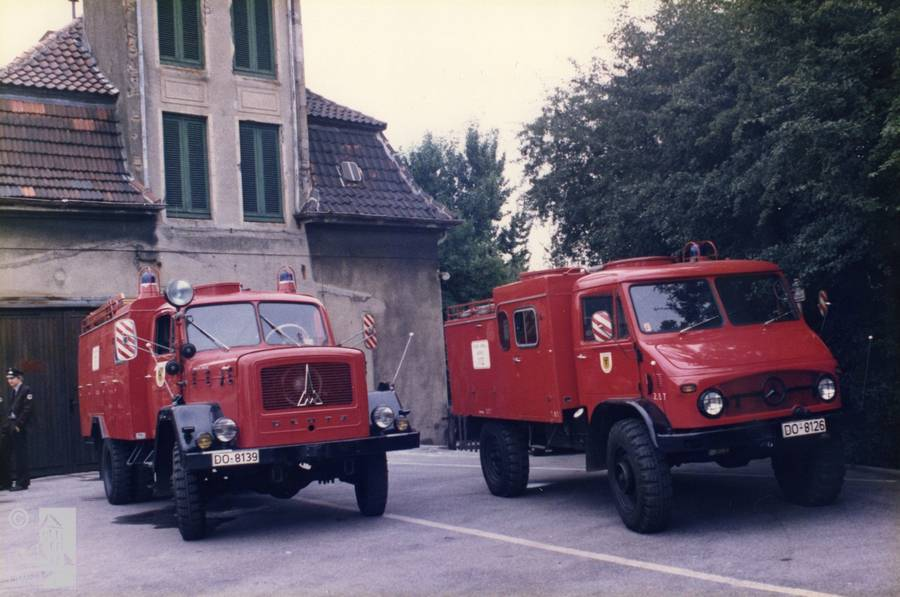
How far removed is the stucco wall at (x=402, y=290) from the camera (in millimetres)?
21141

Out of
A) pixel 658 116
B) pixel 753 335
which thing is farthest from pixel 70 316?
pixel 753 335

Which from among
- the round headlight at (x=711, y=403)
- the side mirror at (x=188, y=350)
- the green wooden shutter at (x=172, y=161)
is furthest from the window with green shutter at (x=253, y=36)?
the round headlight at (x=711, y=403)

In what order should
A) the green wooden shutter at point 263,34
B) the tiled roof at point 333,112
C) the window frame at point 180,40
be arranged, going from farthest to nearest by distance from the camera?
the tiled roof at point 333,112
the green wooden shutter at point 263,34
the window frame at point 180,40

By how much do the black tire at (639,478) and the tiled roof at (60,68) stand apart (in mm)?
13796

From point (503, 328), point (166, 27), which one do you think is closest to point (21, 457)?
point (503, 328)

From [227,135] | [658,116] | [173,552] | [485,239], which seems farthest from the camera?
[485,239]

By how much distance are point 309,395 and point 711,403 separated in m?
4.13

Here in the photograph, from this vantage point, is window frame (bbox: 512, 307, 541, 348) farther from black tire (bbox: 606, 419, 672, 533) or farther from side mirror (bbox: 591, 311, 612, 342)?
black tire (bbox: 606, 419, 672, 533)

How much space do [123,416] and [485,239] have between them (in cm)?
3045

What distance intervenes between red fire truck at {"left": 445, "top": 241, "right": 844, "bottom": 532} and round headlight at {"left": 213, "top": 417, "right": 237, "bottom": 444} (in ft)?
11.7

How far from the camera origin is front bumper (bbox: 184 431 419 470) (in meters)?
9.78

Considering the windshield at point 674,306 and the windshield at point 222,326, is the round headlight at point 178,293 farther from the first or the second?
the windshield at point 674,306

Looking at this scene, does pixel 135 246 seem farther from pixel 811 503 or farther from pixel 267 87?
pixel 811 503

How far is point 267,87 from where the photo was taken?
68.2 feet
